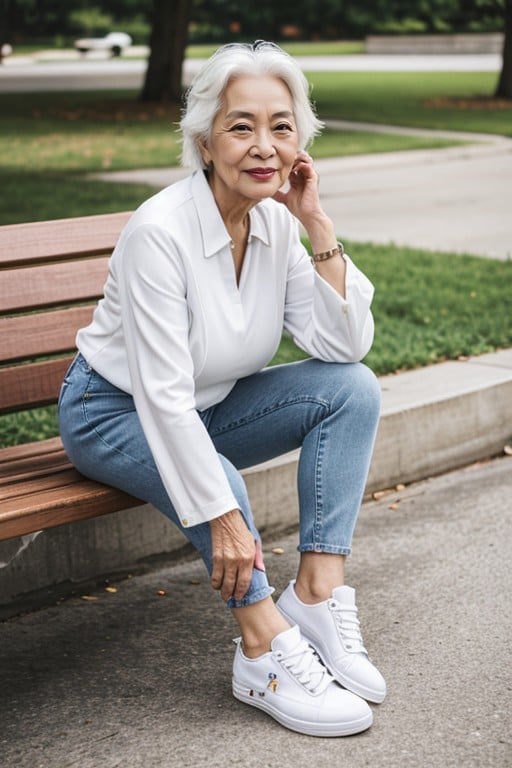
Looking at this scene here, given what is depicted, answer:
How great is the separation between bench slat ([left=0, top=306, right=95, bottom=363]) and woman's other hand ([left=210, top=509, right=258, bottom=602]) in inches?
43.9

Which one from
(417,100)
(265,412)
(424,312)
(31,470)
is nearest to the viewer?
(265,412)

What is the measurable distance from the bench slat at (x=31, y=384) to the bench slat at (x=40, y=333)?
4 cm

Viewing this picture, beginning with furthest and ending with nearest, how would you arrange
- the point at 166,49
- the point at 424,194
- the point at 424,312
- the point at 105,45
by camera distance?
the point at 105,45 → the point at 166,49 → the point at 424,194 → the point at 424,312

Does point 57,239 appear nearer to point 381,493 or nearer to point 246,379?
point 246,379

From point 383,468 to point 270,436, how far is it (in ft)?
4.23

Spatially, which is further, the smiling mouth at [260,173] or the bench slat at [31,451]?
the bench slat at [31,451]

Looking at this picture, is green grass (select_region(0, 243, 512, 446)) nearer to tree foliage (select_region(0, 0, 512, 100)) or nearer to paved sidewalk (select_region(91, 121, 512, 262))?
paved sidewalk (select_region(91, 121, 512, 262))

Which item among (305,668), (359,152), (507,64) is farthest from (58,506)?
(507,64)

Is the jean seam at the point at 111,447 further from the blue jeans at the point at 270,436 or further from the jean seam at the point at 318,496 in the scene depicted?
the jean seam at the point at 318,496

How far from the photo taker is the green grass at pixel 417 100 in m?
19.9

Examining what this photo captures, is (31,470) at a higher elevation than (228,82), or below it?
below

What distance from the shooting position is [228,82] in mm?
3055

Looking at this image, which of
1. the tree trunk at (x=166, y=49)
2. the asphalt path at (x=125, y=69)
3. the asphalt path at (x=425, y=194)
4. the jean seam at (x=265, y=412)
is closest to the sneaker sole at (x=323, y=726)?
the jean seam at (x=265, y=412)

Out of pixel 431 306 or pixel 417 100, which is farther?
pixel 417 100
